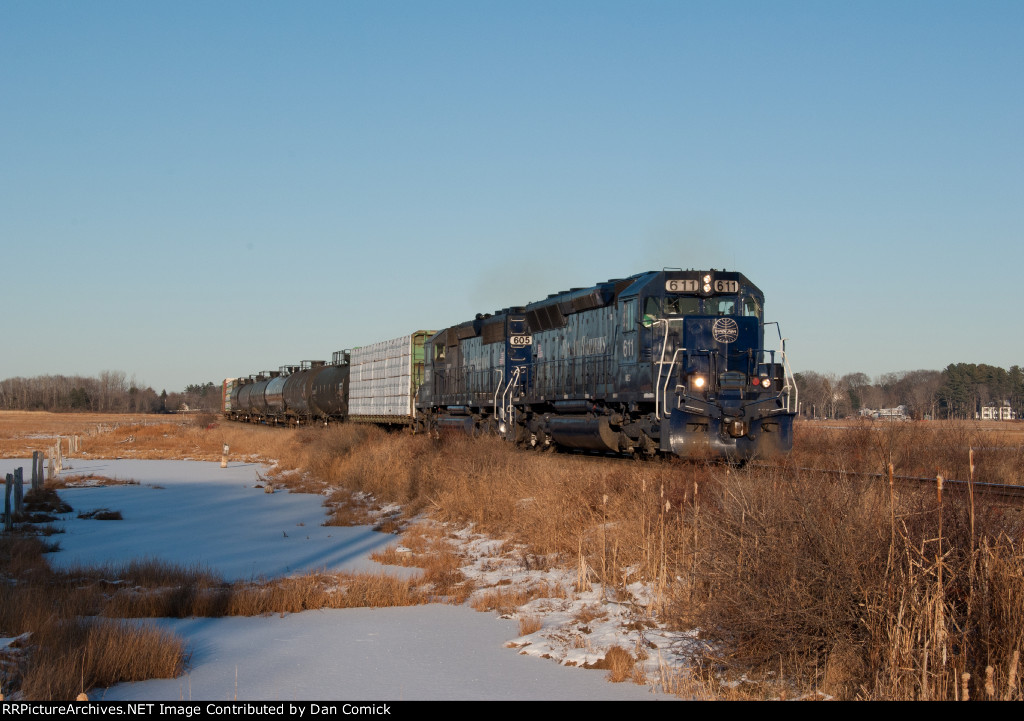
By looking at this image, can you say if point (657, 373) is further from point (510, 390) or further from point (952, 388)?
point (952, 388)

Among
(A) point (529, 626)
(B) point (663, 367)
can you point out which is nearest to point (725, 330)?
(B) point (663, 367)

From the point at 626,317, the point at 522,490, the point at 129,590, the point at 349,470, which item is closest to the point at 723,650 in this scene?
the point at 129,590

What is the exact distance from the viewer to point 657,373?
1791 cm

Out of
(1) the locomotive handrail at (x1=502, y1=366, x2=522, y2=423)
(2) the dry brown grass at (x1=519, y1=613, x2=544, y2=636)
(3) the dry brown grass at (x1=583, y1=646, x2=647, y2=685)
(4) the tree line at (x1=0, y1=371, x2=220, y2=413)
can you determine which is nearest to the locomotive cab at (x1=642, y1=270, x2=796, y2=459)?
(1) the locomotive handrail at (x1=502, y1=366, x2=522, y2=423)

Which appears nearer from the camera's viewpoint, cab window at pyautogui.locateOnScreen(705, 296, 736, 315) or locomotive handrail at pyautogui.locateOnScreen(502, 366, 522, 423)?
cab window at pyautogui.locateOnScreen(705, 296, 736, 315)

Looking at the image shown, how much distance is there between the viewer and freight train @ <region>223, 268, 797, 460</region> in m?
17.2

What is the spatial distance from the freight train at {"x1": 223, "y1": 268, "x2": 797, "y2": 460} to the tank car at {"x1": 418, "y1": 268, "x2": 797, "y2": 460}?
0.09ft

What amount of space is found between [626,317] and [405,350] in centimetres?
1873

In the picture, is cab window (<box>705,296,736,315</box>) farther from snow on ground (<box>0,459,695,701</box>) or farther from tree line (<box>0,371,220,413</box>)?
tree line (<box>0,371,220,413</box>)

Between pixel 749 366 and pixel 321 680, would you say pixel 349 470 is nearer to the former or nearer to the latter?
pixel 749 366

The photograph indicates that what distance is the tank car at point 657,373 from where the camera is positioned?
17.2m

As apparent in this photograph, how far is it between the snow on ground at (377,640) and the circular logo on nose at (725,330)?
6724mm

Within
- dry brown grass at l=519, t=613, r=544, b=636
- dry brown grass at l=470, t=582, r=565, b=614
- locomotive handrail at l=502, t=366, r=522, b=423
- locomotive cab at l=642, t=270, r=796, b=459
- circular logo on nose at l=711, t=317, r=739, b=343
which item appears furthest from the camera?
locomotive handrail at l=502, t=366, r=522, b=423

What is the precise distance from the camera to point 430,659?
8.27 m
